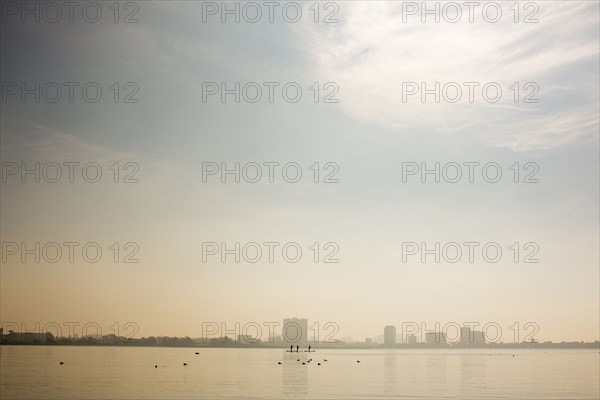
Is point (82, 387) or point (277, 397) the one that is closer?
point (277, 397)

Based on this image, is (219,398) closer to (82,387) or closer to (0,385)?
(82,387)

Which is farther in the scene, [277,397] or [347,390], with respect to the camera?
[347,390]

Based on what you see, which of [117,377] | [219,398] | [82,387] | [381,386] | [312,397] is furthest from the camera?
[117,377]

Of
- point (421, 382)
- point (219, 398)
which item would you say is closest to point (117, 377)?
point (219, 398)

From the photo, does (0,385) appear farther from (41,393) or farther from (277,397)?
(277,397)

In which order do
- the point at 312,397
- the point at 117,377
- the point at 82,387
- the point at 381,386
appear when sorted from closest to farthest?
1. the point at 312,397
2. the point at 82,387
3. the point at 381,386
4. the point at 117,377

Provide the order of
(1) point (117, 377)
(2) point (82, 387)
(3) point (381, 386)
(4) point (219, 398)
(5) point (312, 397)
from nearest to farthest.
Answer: (4) point (219, 398) < (5) point (312, 397) < (2) point (82, 387) < (3) point (381, 386) < (1) point (117, 377)

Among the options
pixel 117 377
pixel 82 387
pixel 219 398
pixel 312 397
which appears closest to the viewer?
pixel 219 398

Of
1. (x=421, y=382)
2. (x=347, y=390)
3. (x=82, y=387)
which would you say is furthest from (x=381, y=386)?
(x=82, y=387)
